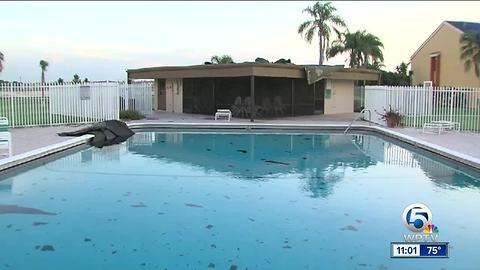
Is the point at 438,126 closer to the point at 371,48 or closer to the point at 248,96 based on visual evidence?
the point at 248,96

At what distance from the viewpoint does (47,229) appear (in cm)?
591

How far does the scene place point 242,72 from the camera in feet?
62.0

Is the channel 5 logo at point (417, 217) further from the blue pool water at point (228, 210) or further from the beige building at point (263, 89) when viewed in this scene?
the beige building at point (263, 89)

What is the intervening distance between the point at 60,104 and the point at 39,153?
742 centimetres

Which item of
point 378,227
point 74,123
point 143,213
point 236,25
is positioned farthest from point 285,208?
point 236,25

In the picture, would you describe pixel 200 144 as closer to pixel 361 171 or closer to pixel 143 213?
pixel 361 171

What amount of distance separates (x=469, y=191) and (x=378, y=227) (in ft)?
10.4

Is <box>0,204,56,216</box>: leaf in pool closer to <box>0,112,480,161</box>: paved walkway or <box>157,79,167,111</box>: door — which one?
<box>0,112,480,161</box>: paved walkway

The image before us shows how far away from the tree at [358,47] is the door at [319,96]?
11218 mm

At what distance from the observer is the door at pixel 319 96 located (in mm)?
24219

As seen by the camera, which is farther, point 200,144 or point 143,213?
point 200,144

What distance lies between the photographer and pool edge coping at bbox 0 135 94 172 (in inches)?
369

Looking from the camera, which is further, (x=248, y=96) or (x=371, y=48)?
(x=371, y=48)

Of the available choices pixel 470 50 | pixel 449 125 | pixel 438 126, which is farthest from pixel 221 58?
pixel 438 126
